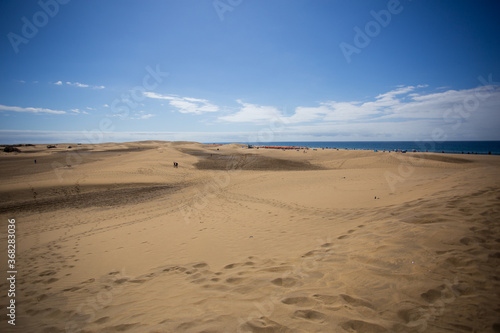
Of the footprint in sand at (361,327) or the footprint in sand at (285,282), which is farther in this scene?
the footprint in sand at (285,282)

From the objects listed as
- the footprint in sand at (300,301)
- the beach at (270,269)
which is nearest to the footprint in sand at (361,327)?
the beach at (270,269)

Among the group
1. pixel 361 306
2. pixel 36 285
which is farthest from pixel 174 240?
pixel 361 306

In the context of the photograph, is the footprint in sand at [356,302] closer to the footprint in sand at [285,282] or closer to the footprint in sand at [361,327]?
the footprint in sand at [361,327]

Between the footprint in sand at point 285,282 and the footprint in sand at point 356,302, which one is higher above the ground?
the footprint in sand at point 356,302

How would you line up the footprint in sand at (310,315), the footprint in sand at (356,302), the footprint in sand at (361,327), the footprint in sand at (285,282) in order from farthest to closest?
1. the footprint in sand at (285,282)
2. the footprint in sand at (356,302)
3. the footprint in sand at (310,315)
4. the footprint in sand at (361,327)

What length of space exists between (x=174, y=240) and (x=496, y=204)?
30.6 feet

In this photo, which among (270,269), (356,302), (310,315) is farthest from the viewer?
(270,269)

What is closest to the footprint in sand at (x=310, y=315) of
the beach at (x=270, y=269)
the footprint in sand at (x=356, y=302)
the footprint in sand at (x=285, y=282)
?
the beach at (x=270, y=269)

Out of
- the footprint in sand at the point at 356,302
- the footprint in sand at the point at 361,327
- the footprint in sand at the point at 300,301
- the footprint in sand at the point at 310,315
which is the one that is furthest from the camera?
the footprint in sand at the point at 300,301

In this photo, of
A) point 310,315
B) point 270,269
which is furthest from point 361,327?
point 270,269

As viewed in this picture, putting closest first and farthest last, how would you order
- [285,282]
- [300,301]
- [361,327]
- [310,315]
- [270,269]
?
[361,327], [310,315], [300,301], [285,282], [270,269]

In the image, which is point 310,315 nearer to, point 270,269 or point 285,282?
point 285,282

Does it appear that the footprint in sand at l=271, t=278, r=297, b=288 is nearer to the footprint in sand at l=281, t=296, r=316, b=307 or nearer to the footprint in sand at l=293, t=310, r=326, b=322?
the footprint in sand at l=281, t=296, r=316, b=307

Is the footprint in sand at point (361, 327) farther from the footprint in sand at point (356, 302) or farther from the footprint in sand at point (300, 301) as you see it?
the footprint in sand at point (300, 301)
